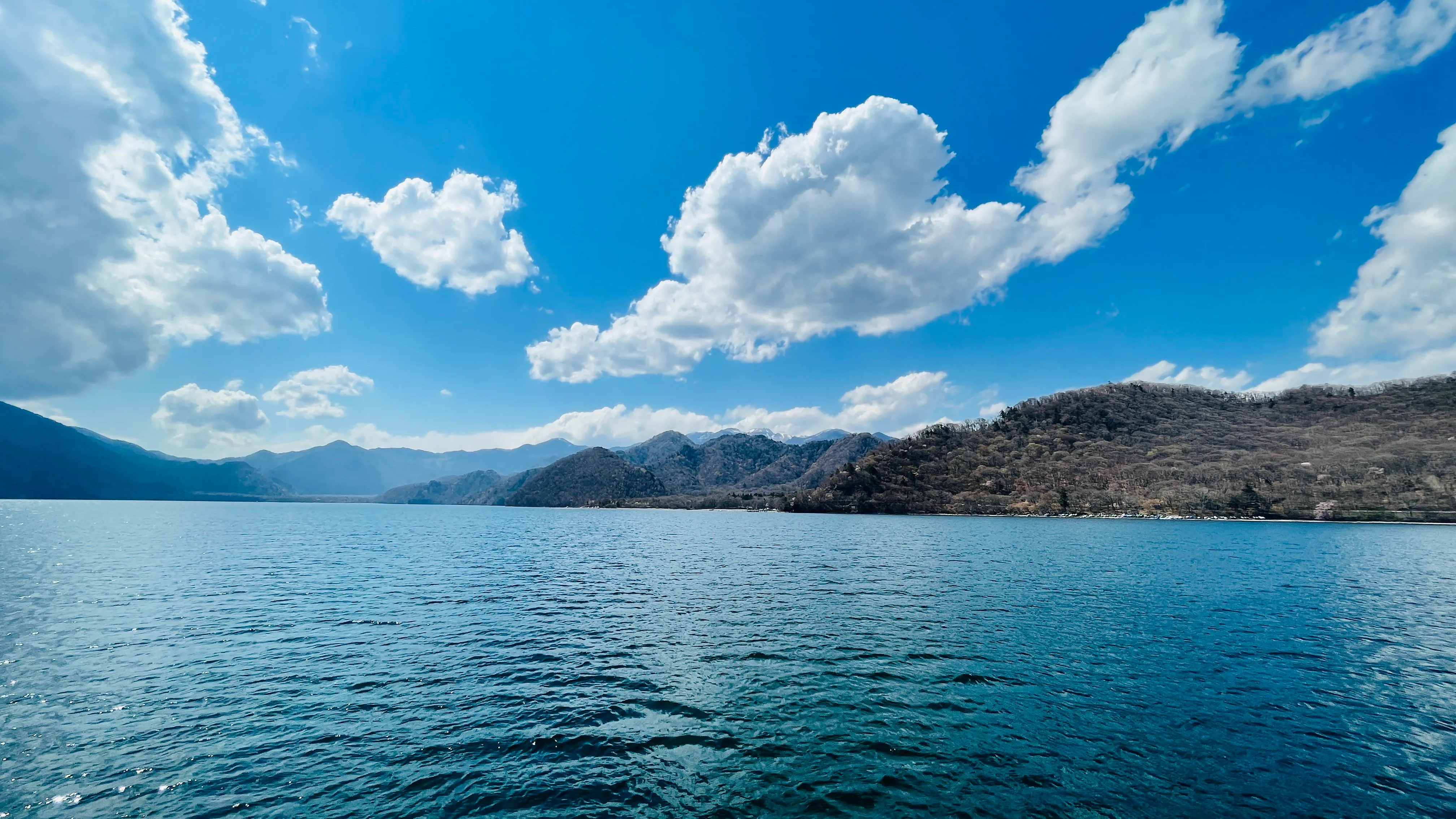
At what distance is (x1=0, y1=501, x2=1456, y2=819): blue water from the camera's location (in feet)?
59.3

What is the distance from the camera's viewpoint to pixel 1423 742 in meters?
22.3

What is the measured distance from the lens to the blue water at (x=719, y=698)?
1806cm

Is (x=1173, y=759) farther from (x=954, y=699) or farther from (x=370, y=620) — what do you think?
(x=370, y=620)

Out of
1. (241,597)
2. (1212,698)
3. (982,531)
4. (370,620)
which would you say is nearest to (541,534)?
(241,597)

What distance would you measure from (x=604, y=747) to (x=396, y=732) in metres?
9.15

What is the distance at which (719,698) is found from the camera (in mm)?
26875

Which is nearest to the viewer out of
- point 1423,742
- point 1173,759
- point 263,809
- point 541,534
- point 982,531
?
point 263,809

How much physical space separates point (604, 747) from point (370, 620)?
104 ft

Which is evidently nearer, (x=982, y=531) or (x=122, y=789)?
(x=122, y=789)

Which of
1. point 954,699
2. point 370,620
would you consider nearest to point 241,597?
point 370,620

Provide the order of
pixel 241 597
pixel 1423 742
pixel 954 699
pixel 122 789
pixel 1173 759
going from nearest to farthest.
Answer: pixel 122 789 < pixel 1173 759 < pixel 1423 742 < pixel 954 699 < pixel 241 597

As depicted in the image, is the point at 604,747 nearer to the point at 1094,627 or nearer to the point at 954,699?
the point at 954,699

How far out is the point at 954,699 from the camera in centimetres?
2677

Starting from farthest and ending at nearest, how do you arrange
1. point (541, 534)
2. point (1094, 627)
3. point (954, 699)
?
point (541, 534), point (1094, 627), point (954, 699)
